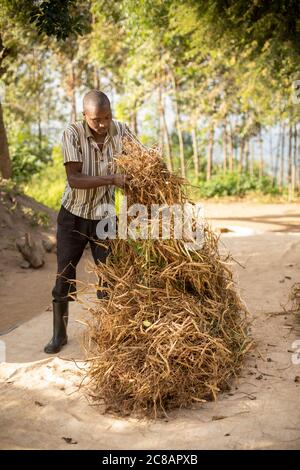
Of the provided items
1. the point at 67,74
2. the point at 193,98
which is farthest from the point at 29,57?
the point at 193,98

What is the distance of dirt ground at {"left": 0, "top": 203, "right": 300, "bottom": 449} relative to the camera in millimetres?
2852

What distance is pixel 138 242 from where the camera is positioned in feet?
11.6

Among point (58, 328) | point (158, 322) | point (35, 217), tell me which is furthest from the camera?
point (35, 217)

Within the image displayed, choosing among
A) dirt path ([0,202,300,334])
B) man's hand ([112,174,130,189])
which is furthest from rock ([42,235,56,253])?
man's hand ([112,174,130,189])

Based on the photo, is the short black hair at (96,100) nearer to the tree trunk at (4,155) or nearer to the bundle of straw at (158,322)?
the bundle of straw at (158,322)

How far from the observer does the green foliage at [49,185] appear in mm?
10438

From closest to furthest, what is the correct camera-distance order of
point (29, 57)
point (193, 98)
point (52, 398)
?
1. point (52, 398)
2. point (193, 98)
3. point (29, 57)

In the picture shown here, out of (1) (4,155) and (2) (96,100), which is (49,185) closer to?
(1) (4,155)

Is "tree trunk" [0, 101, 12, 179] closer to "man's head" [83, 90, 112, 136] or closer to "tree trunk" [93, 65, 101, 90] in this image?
"man's head" [83, 90, 112, 136]

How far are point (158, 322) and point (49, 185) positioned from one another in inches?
359

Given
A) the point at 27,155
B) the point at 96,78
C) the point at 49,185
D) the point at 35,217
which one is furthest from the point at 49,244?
the point at 96,78

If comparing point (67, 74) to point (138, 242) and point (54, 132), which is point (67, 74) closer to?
point (54, 132)

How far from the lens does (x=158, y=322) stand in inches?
131
